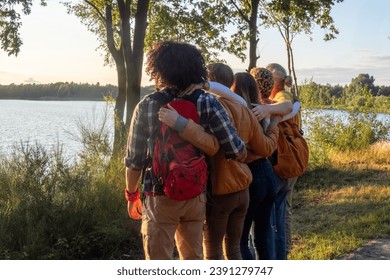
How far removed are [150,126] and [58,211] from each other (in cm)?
443

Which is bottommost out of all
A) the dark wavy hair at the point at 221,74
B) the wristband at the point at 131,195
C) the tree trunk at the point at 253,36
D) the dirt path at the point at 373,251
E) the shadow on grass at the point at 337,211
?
the shadow on grass at the point at 337,211

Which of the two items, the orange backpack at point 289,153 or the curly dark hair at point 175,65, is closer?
the curly dark hair at point 175,65

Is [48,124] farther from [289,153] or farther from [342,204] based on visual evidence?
[289,153]

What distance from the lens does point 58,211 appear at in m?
6.72

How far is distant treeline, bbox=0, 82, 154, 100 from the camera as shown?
11.4 metres

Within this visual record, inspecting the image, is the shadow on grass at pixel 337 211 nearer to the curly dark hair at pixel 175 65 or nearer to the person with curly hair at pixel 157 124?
the person with curly hair at pixel 157 124

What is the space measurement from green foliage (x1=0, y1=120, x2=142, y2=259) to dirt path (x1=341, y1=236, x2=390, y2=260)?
277cm

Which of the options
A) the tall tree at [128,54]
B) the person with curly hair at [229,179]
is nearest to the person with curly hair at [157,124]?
the person with curly hair at [229,179]

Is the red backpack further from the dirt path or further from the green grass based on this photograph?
the dirt path

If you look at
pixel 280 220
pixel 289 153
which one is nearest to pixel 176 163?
pixel 289 153

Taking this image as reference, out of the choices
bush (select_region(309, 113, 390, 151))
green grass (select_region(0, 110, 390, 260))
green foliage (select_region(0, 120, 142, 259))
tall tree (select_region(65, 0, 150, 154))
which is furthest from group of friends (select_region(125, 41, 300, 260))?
bush (select_region(309, 113, 390, 151))

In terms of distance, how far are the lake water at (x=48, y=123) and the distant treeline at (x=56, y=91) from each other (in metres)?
0.30

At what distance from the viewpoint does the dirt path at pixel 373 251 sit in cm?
516
